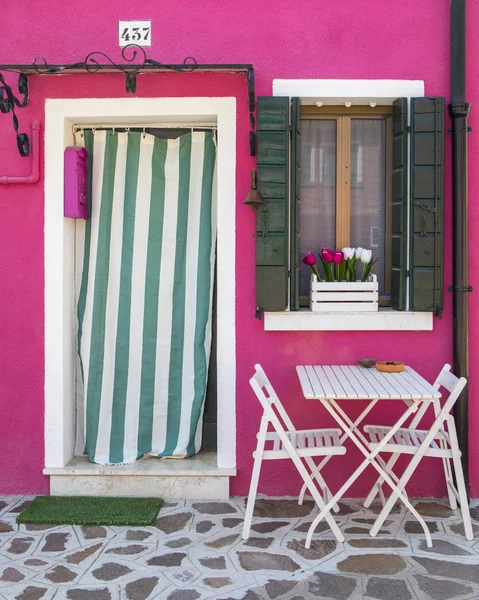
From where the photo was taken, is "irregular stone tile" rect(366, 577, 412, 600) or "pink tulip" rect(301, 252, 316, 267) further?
"pink tulip" rect(301, 252, 316, 267)

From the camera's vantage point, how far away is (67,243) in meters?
5.23

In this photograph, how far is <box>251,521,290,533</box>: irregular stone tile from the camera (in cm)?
454

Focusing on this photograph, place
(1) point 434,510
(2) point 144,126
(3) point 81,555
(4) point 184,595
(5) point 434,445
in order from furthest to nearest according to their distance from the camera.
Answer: (2) point 144,126 < (1) point 434,510 < (5) point 434,445 < (3) point 81,555 < (4) point 184,595

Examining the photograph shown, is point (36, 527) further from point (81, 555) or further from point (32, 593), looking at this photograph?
point (32, 593)

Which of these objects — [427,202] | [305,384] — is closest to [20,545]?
[305,384]

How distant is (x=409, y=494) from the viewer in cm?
515

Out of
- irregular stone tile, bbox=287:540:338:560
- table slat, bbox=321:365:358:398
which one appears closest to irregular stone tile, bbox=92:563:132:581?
irregular stone tile, bbox=287:540:338:560

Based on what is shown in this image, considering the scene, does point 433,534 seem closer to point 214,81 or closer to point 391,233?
point 391,233

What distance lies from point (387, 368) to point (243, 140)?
2010 millimetres

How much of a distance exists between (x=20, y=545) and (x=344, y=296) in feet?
9.25

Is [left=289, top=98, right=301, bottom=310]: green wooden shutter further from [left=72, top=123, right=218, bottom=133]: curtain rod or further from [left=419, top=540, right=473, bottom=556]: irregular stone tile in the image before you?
[left=419, top=540, right=473, bottom=556]: irregular stone tile

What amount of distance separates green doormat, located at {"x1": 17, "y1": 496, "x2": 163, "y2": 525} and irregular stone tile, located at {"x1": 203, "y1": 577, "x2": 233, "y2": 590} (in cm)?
88

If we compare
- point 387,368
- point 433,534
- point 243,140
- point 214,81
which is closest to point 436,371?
point 387,368

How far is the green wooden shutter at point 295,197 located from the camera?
16.3ft
